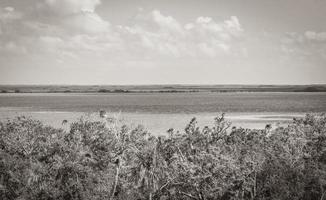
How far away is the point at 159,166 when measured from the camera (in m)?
27.3

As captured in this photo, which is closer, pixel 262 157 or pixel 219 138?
pixel 262 157

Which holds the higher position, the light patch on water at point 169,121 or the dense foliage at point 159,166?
the dense foliage at point 159,166

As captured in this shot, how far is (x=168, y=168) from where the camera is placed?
86.0 ft

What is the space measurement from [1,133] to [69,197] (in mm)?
10929

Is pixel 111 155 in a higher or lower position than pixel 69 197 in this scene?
higher

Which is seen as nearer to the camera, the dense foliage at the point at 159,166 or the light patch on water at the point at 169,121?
the dense foliage at the point at 159,166

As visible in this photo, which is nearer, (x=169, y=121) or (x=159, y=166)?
(x=159, y=166)

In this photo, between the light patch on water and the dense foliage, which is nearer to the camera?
the dense foliage

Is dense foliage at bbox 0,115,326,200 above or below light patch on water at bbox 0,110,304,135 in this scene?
above

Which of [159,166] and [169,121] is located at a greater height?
A: [159,166]

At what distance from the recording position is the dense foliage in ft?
79.7

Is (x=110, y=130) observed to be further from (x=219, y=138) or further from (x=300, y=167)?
(x=300, y=167)

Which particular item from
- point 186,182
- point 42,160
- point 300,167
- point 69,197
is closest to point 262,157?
point 300,167

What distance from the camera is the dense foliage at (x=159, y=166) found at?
2428 centimetres
